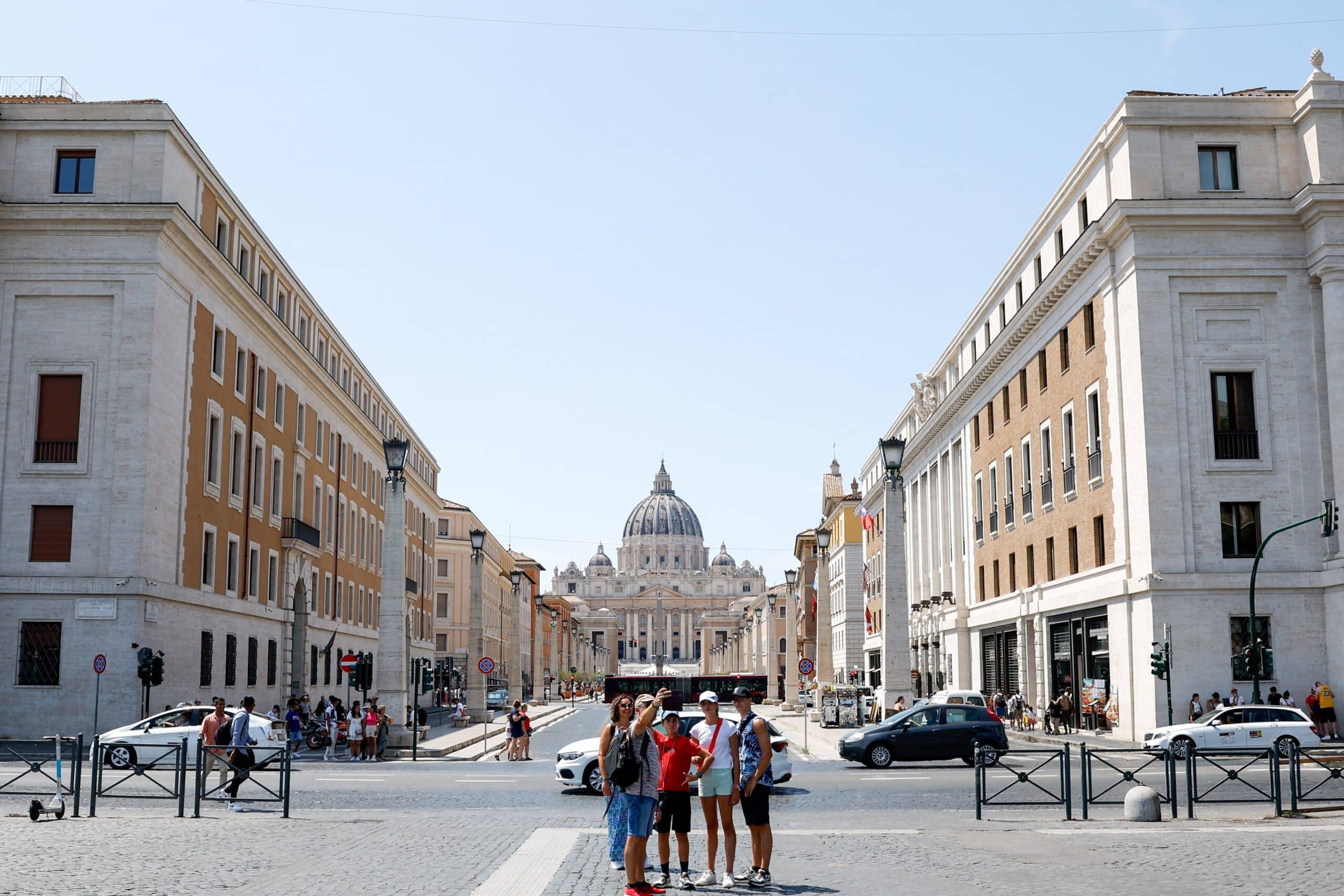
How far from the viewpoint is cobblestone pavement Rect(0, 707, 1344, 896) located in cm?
1209

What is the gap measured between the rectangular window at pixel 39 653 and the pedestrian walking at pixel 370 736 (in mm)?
8175

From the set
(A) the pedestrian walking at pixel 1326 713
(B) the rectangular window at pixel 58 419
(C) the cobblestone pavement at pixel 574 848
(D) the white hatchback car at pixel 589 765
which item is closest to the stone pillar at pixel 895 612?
(A) the pedestrian walking at pixel 1326 713

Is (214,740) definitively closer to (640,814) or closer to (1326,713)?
(640,814)

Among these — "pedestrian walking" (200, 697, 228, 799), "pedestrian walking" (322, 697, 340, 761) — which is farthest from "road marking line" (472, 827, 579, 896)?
"pedestrian walking" (322, 697, 340, 761)

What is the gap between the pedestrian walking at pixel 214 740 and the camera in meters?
20.1

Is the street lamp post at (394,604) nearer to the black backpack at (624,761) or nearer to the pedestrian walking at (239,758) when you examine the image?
the pedestrian walking at (239,758)

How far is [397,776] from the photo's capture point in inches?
1075

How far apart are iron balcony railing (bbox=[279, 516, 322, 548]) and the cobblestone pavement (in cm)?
2695

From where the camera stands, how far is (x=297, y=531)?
48750mm

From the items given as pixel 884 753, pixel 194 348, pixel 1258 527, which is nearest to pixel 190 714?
pixel 194 348

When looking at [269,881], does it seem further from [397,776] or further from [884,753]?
[884,753]

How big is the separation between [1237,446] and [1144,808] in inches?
806

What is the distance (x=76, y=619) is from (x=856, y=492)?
75.5 metres

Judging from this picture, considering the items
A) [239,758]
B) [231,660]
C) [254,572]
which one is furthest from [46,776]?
[254,572]
